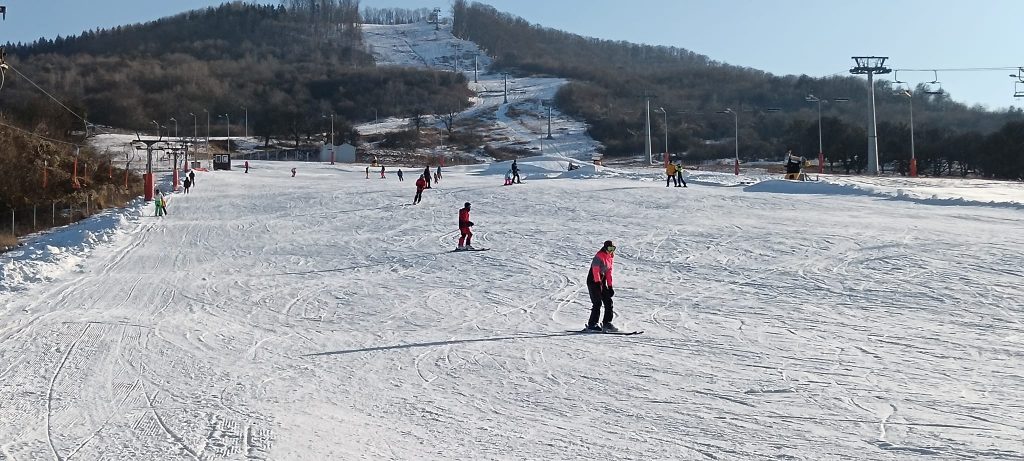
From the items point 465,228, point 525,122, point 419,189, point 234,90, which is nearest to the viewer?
point 465,228

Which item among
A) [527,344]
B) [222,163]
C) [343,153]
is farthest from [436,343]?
[343,153]

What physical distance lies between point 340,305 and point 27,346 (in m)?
5.11

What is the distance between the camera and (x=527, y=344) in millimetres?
12336

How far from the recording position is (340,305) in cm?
1606

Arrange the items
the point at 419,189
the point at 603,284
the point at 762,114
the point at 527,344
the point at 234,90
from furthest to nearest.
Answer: the point at 234,90 → the point at 762,114 → the point at 419,189 → the point at 603,284 → the point at 527,344

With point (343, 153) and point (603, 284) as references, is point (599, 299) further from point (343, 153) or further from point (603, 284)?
point (343, 153)

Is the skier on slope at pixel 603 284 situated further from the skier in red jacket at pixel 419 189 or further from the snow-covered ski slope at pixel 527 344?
the skier in red jacket at pixel 419 189

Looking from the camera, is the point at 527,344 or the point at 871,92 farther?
the point at 871,92

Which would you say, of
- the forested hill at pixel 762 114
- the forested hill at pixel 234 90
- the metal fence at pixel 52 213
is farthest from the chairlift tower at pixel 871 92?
the forested hill at pixel 234 90

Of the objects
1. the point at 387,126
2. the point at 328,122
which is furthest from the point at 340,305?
the point at 387,126

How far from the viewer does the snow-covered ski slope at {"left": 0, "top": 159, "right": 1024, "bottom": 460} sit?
8094 mm

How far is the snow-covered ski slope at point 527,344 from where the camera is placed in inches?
319

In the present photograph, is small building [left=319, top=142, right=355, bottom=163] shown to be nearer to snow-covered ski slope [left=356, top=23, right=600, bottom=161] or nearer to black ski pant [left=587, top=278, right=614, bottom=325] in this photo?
snow-covered ski slope [left=356, top=23, right=600, bottom=161]

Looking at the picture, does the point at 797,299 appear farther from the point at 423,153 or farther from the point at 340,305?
the point at 423,153
